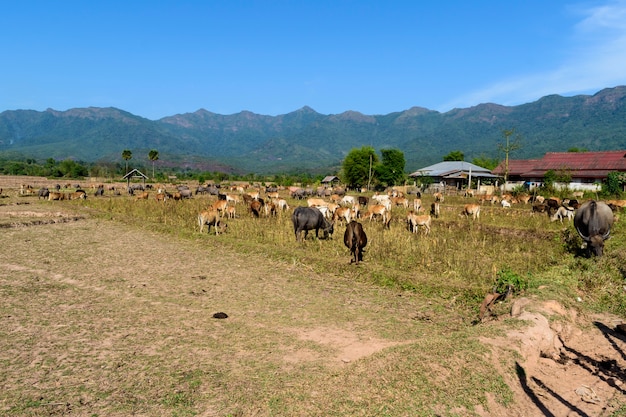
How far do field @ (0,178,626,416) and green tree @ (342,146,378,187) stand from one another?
56.3m

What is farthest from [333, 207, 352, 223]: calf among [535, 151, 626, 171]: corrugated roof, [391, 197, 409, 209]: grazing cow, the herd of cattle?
[535, 151, 626, 171]: corrugated roof

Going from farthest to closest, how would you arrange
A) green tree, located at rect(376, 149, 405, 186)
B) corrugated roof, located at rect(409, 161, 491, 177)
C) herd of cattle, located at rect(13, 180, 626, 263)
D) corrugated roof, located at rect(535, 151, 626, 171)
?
green tree, located at rect(376, 149, 405, 186) < corrugated roof, located at rect(409, 161, 491, 177) < corrugated roof, located at rect(535, 151, 626, 171) < herd of cattle, located at rect(13, 180, 626, 263)

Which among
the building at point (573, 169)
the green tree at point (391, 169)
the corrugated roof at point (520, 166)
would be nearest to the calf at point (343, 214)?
the building at point (573, 169)

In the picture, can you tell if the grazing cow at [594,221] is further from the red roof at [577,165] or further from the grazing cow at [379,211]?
the red roof at [577,165]

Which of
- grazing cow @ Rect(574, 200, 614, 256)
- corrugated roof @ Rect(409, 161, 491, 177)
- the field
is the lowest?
the field

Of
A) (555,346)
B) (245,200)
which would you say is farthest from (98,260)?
(245,200)

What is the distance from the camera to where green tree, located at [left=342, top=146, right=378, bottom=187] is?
244 ft

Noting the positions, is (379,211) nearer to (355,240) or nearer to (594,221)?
(355,240)

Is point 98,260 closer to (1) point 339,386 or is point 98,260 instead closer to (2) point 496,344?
(1) point 339,386

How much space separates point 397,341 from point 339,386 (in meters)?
2.49

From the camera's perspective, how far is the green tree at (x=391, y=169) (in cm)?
7550

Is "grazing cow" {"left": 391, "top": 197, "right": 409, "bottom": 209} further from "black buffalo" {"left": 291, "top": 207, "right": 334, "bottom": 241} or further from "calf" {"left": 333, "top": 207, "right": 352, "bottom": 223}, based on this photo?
"black buffalo" {"left": 291, "top": 207, "right": 334, "bottom": 241}

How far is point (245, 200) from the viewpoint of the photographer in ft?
124

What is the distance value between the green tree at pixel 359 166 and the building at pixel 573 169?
69.4ft
